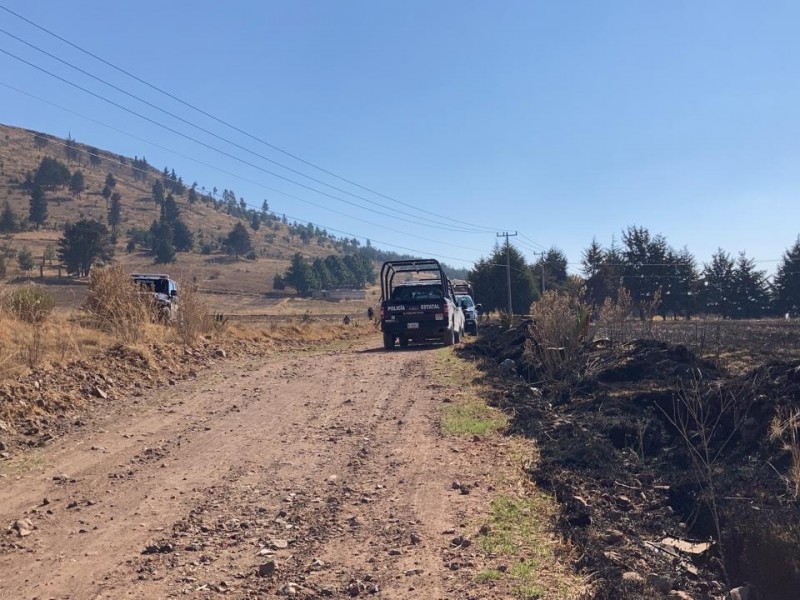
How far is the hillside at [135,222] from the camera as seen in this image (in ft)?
262

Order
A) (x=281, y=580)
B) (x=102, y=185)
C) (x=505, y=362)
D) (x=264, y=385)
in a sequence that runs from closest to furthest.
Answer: (x=281, y=580) → (x=264, y=385) → (x=505, y=362) → (x=102, y=185)

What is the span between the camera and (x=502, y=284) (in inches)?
2480

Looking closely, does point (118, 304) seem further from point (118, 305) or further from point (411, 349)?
point (411, 349)

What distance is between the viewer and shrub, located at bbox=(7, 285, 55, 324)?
47.7 ft

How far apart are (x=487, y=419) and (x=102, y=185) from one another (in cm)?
14777

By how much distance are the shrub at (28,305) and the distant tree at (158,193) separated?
120093 mm

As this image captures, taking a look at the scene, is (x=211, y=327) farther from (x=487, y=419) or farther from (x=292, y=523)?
(x=292, y=523)

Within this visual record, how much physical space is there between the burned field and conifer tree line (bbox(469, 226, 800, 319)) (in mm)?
48768

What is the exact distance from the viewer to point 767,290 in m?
59.2

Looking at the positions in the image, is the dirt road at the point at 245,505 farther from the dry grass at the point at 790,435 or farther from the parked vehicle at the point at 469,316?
the parked vehicle at the point at 469,316

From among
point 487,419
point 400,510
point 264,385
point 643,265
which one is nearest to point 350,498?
point 400,510

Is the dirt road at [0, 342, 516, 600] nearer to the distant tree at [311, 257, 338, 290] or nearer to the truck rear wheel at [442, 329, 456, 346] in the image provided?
the truck rear wheel at [442, 329, 456, 346]

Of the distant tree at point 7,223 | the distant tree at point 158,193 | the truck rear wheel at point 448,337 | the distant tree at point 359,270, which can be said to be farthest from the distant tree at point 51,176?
the truck rear wheel at point 448,337

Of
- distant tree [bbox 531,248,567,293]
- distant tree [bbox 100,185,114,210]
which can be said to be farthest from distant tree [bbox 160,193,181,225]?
distant tree [bbox 531,248,567,293]
